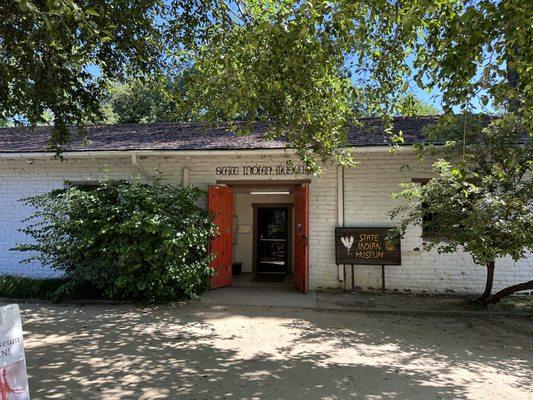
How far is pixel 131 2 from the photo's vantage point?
5840 millimetres

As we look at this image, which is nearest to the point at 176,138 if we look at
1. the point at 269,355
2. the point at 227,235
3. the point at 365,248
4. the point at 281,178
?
the point at 227,235

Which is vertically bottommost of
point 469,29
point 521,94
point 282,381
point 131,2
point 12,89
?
point 282,381

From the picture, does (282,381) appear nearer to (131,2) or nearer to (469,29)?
(469,29)

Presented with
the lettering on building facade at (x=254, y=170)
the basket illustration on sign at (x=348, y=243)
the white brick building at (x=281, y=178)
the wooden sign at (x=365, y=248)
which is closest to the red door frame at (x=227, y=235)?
the white brick building at (x=281, y=178)

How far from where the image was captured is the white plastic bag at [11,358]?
2.82 metres

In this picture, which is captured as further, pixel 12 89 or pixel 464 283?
pixel 464 283

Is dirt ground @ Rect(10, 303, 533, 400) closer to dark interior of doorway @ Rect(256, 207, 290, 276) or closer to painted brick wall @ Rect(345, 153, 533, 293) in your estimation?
painted brick wall @ Rect(345, 153, 533, 293)

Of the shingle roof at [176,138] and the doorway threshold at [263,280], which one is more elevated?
the shingle roof at [176,138]

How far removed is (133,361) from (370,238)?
569 cm

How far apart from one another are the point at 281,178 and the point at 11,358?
7427 millimetres

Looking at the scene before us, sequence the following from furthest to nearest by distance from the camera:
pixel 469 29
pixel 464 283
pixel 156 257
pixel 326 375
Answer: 1. pixel 464 283
2. pixel 156 257
3. pixel 326 375
4. pixel 469 29

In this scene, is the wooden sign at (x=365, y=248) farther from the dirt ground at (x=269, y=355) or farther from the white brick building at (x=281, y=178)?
the dirt ground at (x=269, y=355)

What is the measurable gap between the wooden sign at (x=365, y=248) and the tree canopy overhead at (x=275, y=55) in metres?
2.09

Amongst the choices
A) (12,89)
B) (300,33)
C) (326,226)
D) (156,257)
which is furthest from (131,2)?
(326,226)
